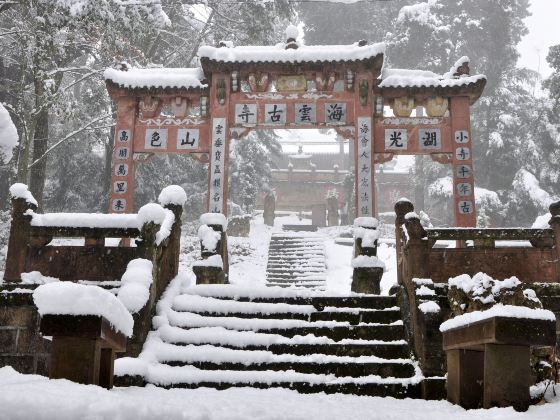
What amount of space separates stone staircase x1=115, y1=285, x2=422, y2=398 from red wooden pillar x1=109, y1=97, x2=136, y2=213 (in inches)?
254

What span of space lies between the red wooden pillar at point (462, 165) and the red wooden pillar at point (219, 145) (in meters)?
5.51

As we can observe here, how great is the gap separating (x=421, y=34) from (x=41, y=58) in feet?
65.5

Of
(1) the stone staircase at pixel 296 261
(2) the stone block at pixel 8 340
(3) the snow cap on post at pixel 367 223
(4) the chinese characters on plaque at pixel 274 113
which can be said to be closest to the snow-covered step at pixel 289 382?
(2) the stone block at pixel 8 340

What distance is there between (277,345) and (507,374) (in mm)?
3121

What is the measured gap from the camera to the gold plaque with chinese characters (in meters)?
14.0

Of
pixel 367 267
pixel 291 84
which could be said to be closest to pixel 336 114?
pixel 291 84

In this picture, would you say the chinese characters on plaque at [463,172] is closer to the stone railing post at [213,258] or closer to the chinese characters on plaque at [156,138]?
the stone railing post at [213,258]

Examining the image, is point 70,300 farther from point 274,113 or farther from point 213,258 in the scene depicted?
point 274,113

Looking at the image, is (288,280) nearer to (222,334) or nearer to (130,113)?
(130,113)

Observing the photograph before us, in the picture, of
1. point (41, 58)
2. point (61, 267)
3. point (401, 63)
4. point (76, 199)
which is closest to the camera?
point (61, 267)

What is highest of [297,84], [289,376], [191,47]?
[191,47]

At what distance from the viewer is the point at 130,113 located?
14.1 m

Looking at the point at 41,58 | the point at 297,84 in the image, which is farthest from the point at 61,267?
the point at 41,58

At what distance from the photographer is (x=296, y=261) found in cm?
1852
